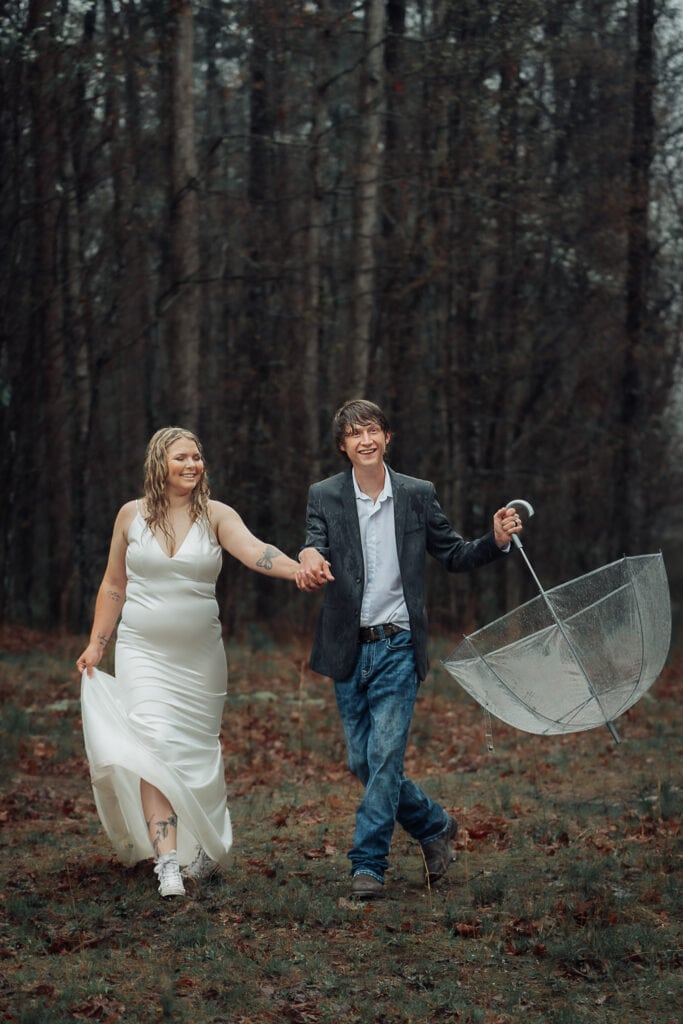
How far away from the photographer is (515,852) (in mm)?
8109

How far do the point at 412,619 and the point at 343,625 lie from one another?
1.14ft

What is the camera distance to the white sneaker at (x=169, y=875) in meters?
6.69

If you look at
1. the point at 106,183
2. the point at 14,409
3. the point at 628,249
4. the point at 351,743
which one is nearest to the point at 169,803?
the point at 351,743

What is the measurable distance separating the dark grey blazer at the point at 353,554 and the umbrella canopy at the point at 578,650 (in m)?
0.50

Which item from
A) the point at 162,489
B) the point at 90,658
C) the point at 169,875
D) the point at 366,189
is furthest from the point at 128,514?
the point at 366,189

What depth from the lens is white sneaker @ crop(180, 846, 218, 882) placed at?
7.12 metres

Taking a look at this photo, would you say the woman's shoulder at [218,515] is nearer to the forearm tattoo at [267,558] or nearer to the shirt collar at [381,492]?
the forearm tattoo at [267,558]

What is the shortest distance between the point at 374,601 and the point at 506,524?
80cm

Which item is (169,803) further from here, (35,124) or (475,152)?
(475,152)

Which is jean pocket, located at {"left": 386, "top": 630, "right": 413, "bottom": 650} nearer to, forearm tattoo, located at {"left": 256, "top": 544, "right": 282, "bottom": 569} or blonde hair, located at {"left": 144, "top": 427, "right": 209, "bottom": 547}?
forearm tattoo, located at {"left": 256, "top": 544, "right": 282, "bottom": 569}

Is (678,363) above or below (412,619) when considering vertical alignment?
above

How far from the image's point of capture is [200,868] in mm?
7180

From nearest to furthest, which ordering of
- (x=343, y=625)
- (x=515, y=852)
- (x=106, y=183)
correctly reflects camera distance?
(x=343, y=625) < (x=515, y=852) < (x=106, y=183)

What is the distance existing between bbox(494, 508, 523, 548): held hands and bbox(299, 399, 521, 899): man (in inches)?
3.0
